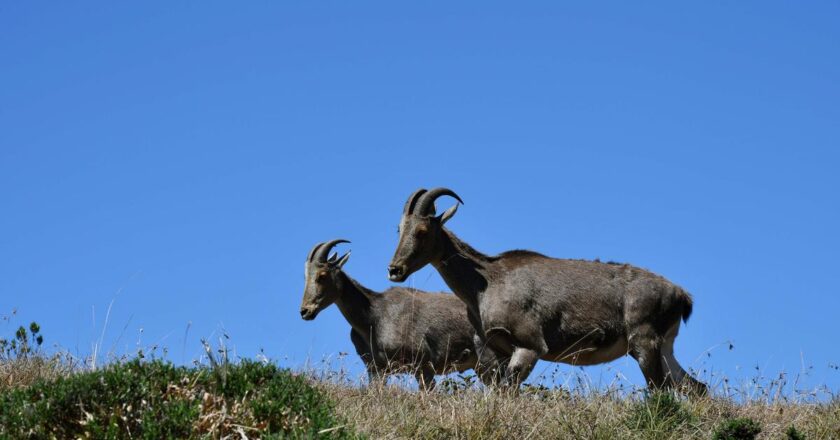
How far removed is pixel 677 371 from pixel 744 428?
375 centimetres

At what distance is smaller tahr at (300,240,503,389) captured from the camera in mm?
20406

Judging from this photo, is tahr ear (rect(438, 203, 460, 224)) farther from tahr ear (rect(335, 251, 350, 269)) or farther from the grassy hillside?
tahr ear (rect(335, 251, 350, 269))

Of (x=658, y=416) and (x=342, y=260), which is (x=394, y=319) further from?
(x=658, y=416)

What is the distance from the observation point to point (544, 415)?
13312 millimetres

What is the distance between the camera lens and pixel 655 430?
42.6 ft

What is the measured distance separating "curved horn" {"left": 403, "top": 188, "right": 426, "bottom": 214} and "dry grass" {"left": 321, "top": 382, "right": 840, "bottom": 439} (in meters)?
3.56

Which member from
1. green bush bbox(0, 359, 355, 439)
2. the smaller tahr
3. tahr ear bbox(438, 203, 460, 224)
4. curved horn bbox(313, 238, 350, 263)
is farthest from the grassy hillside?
curved horn bbox(313, 238, 350, 263)

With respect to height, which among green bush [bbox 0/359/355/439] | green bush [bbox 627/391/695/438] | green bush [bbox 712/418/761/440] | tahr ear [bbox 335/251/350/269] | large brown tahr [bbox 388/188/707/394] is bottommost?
green bush [bbox 712/418/761/440]

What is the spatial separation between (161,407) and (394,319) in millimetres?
11112

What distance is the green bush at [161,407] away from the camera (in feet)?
32.4

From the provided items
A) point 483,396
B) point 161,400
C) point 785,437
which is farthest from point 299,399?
point 785,437

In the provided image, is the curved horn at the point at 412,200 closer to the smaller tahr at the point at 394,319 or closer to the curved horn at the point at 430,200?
the curved horn at the point at 430,200

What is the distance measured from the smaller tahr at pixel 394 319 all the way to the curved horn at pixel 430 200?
2943 mm

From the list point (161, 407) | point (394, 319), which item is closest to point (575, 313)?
point (394, 319)
